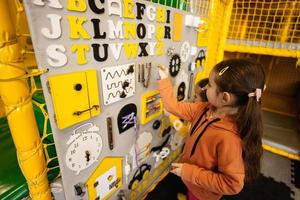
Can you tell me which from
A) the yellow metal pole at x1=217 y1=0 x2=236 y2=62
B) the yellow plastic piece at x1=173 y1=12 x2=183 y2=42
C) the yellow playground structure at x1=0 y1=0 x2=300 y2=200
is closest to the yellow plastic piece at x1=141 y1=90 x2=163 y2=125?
the yellow playground structure at x1=0 y1=0 x2=300 y2=200

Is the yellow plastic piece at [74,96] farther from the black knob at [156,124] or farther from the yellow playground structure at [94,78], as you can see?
the black knob at [156,124]

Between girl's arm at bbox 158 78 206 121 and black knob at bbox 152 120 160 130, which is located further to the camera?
black knob at bbox 152 120 160 130

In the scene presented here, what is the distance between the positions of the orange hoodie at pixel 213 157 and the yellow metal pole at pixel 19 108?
18.1 inches

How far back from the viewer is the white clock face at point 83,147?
525mm

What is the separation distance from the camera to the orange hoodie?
0.58 m

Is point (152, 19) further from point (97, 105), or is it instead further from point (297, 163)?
point (297, 163)

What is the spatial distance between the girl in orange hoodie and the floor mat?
0.52 meters

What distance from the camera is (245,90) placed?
558mm

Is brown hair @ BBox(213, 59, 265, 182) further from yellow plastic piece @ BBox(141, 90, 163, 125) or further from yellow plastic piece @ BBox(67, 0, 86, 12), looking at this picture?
yellow plastic piece @ BBox(67, 0, 86, 12)

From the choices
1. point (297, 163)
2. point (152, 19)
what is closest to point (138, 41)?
point (152, 19)

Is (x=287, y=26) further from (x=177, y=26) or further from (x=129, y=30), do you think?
(x=129, y=30)

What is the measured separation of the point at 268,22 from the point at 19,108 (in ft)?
5.40

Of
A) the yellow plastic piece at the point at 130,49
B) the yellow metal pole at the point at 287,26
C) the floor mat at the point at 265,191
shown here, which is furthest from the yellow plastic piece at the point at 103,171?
the yellow metal pole at the point at 287,26

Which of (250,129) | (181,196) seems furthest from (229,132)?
(181,196)
